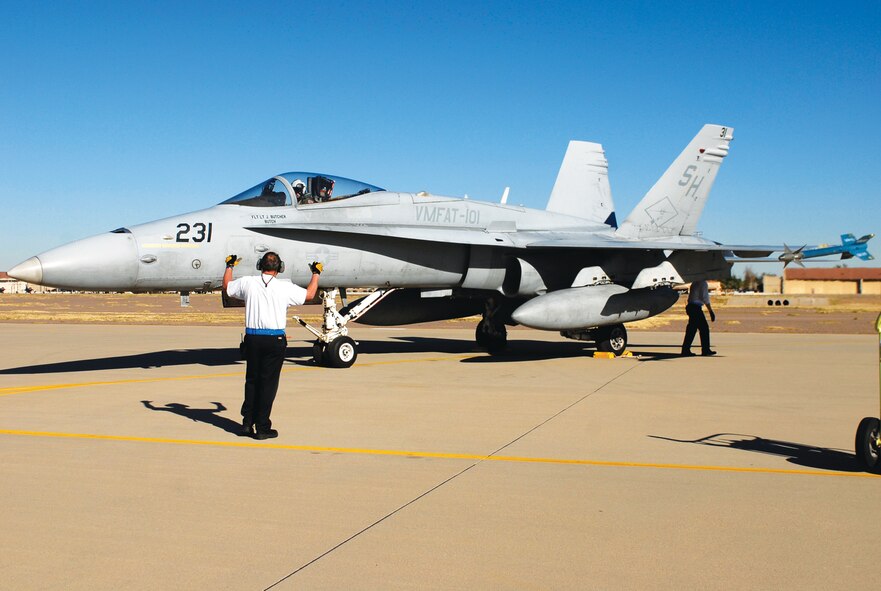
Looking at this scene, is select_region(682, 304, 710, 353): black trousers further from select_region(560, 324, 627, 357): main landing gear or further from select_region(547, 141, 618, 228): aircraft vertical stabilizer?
select_region(547, 141, 618, 228): aircraft vertical stabilizer

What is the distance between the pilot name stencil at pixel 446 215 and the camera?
14.1 meters

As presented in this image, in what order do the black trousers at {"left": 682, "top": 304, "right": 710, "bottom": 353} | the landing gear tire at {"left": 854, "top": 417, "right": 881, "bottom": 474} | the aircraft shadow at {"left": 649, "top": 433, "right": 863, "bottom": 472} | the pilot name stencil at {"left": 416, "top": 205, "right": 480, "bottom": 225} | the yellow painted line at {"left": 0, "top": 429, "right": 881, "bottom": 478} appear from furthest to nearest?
→ the black trousers at {"left": 682, "top": 304, "right": 710, "bottom": 353} < the pilot name stencil at {"left": 416, "top": 205, "right": 480, "bottom": 225} < the aircraft shadow at {"left": 649, "top": 433, "right": 863, "bottom": 472} < the yellow painted line at {"left": 0, "top": 429, "right": 881, "bottom": 478} < the landing gear tire at {"left": 854, "top": 417, "right": 881, "bottom": 474}

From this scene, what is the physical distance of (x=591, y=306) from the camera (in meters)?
13.9

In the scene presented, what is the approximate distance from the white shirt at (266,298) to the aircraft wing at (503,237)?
4774 millimetres

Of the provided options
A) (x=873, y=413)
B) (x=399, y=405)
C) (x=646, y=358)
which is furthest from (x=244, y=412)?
(x=646, y=358)

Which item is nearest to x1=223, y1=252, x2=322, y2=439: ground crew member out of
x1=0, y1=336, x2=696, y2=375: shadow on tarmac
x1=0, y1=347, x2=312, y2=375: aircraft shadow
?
x1=0, y1=347, x2=312, y2=375: aircraft shadow

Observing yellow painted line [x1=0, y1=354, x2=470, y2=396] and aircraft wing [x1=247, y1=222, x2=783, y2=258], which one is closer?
yellow painted line [x1=0, y1=354, x2=470, y2=396]

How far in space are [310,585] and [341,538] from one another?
674mm

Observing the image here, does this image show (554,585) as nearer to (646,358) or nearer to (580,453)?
(580,453)

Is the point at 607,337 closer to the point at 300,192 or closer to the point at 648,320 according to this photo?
the point at 300,192

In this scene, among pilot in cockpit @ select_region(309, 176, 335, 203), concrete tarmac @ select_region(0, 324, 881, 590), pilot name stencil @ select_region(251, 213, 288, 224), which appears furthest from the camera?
pilot in cockpit @ select_region(309, 176, 335, 203)

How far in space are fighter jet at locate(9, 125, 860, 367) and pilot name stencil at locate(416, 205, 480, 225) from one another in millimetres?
28

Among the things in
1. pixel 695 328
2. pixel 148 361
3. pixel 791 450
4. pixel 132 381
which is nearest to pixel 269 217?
pixel 132 381

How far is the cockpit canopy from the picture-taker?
40.1 ft
